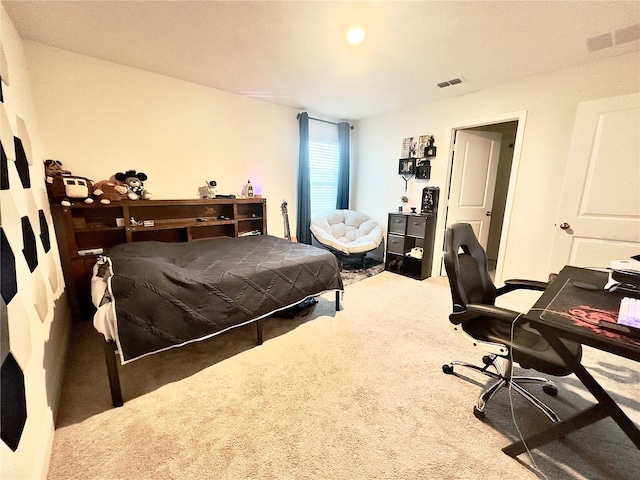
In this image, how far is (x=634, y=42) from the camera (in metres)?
2.08

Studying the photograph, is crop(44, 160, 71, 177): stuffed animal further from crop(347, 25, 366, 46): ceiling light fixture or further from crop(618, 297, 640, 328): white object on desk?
crop(618, 297, 640, 328): white object on desk

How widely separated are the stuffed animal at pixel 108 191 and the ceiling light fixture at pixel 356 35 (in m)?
2.60

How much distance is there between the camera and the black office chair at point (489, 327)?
125cm

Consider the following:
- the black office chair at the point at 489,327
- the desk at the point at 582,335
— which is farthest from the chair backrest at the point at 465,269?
the desk at the point at 582,335

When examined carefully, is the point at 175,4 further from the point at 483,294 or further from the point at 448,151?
the point at 448,151

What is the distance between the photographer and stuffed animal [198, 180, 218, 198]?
335cm

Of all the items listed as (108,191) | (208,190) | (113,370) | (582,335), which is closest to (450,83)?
(582,335)

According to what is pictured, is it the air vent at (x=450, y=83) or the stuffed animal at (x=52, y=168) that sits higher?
the air vent at (x=450, y=83)

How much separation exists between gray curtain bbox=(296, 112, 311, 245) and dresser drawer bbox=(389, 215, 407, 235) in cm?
134

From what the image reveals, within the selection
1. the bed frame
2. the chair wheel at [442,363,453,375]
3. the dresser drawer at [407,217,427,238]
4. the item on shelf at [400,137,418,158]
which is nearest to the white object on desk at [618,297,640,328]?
the chair wheel at [442,363,453,375]

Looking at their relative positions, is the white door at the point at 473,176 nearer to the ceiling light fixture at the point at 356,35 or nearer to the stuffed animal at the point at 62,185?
the ceiling light fixture at the point at 356,35

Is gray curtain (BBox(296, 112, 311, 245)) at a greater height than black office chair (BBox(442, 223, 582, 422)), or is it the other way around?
gray curtain (BBox(296, 112, 311, 245))

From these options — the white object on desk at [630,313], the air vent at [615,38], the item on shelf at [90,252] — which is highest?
the air vent at [615,38]

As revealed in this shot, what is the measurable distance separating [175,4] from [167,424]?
266 cm
